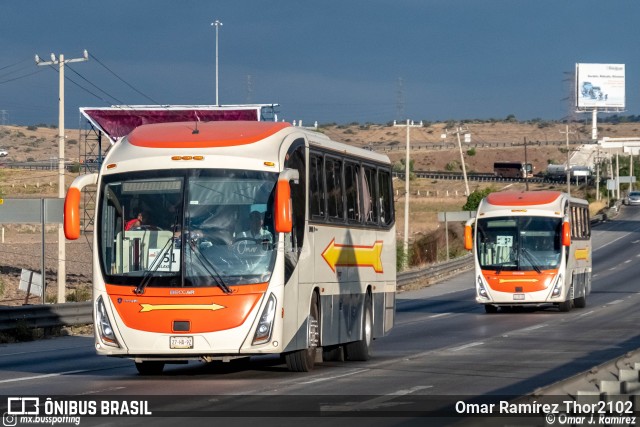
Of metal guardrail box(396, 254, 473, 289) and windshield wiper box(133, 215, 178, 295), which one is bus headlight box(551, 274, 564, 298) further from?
windshield wiper box(133, 215, 178, 295)

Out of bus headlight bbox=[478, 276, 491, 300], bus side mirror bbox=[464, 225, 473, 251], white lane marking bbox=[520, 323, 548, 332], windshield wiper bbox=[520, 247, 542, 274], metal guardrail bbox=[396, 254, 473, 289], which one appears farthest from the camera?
metal guardrail bbox=[396, 254, 473, 289]

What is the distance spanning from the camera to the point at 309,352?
1706 centimetres

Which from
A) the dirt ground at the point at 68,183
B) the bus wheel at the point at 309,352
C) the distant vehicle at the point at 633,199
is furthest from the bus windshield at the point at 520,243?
the distant vehicle at the point at 633,199

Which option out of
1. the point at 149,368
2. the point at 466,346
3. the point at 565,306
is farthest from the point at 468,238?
the point at 149,368

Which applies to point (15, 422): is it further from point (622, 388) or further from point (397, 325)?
point (397, 325)

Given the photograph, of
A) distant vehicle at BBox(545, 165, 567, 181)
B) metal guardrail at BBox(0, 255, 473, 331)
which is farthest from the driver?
distant vehicle at BBox(545, 165, 567, 181)

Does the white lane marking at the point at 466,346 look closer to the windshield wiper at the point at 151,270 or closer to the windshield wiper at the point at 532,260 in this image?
the windshield wiper at the point at 151,270

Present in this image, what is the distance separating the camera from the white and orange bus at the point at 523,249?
35.5 m

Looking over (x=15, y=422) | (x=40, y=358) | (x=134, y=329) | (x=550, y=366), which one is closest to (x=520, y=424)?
(x=15, y=422)

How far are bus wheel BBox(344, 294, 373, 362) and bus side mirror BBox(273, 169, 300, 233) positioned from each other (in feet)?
14.9

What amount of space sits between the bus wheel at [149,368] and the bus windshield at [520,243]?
20.0 m

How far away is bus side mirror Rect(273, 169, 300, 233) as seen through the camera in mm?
14906

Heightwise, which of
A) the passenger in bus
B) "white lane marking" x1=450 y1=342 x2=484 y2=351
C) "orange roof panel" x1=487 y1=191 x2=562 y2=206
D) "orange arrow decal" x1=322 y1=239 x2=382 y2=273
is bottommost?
"white lane marking" x1=450 y1=342 x2=484 y2=351

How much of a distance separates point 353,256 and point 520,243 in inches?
698
